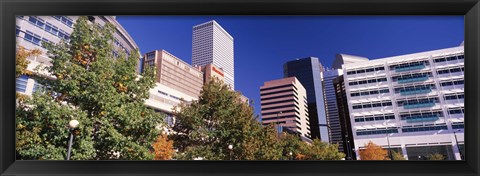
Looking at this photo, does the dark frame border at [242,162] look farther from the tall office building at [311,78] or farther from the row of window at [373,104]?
the tall office building at [311,78]

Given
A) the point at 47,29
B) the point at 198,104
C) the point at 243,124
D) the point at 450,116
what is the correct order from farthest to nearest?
the point at 450,116 → the point at 47,29 → the point at 198,104 → the point at 243,124

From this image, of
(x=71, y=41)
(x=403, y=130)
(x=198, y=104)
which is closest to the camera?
(x=71, y=41)

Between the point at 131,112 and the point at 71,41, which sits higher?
the point at 71,41

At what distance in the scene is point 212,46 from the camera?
48562 millimetres

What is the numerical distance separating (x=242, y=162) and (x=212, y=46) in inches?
1874

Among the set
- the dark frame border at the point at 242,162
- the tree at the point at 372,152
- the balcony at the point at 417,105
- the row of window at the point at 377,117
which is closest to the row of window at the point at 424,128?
the row of window at the point at 377,117

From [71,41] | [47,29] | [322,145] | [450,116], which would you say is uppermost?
[47,29]

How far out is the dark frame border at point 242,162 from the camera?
1.61 m

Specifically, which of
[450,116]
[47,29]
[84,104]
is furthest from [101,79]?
[450,116]

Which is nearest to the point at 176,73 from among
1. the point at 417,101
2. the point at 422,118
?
the point at 417,101

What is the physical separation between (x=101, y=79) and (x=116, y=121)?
70 cm

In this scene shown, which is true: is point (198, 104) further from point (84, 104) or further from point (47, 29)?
point (47, 29)

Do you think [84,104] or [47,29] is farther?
[47,29]
